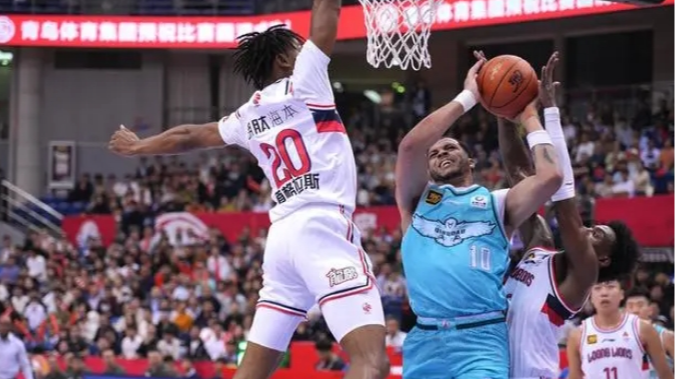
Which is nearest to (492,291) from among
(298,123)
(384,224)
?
(298,123)

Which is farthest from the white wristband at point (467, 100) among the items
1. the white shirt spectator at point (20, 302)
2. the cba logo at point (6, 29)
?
the cba logo at point (6, 29)

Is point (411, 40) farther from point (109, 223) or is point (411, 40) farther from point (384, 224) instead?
point (109, 223)

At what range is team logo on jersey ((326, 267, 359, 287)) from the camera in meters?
5.16

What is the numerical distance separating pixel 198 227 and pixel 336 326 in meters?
15.3

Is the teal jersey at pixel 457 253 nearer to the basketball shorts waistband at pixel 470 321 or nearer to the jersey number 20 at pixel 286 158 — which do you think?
the basketball shorts waistband at pixel 470 321

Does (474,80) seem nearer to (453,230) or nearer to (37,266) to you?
(453,230)

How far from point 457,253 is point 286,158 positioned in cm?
87

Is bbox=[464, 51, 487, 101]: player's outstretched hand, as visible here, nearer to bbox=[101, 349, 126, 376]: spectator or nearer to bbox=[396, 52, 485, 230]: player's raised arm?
bbox=[396, 52, 485, 230]: player's raised arm

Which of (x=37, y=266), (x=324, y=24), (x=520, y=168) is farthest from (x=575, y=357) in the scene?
(x=37, y=266)

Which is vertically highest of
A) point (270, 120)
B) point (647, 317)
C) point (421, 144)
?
point (270, 120)

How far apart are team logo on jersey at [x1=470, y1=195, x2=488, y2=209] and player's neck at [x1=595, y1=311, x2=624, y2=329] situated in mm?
2991

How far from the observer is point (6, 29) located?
23.7m

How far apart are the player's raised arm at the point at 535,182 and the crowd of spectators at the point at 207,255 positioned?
8048 millimetres

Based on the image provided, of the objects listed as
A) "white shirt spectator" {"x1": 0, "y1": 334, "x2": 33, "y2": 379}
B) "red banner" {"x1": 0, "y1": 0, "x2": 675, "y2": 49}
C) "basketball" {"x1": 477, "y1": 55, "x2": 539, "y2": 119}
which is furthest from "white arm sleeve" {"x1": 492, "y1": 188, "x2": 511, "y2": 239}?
"red banner" {"x1": 0, "y1": 0, "x2": 675, "y2": 49}
